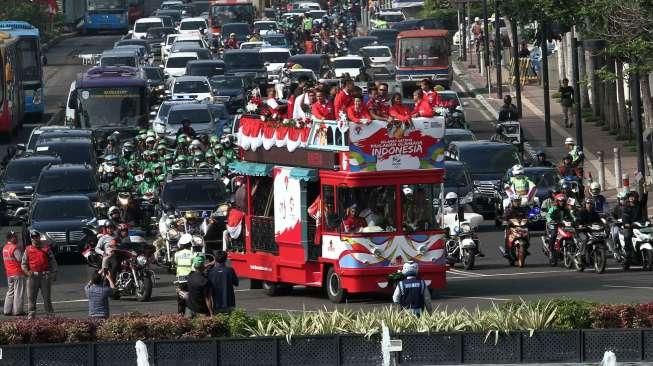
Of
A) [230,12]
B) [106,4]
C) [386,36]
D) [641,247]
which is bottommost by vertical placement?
[386,36]

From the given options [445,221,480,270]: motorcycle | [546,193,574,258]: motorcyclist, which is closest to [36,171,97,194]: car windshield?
[445,221,480,270]: motorcycle

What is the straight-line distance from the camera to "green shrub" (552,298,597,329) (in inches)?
983

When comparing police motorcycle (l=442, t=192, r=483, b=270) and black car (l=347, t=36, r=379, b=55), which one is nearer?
police motorcycle (l=442, t=192, r=483, b=270)

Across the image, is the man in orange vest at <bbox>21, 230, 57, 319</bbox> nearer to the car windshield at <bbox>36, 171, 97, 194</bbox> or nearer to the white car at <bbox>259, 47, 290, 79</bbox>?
the car windshield at <bbox>36, 171, 97, 194</bbox>

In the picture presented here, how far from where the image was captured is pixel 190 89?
68562mm

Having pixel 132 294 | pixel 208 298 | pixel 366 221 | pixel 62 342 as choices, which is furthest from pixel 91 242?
pixel 62 342

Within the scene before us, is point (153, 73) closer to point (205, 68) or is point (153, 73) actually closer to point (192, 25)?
point (205, 68)

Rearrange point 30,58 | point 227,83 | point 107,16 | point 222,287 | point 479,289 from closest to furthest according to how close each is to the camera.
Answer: point 222,287, point 479,289, point 227,83, point 30,58, point 107,16

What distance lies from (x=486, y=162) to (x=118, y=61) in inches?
1183

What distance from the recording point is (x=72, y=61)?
324ft

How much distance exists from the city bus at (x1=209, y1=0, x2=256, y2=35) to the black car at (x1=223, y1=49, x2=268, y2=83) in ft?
79.2

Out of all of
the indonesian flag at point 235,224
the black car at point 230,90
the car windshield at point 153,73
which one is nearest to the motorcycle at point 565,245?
the indonesian flag at point 235,224

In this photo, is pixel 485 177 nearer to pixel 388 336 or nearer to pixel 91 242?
pixel 91 242

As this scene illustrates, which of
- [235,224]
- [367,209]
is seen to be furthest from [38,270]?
[367,209]
